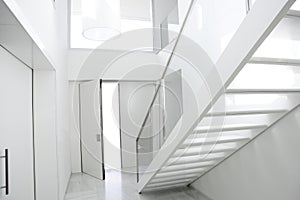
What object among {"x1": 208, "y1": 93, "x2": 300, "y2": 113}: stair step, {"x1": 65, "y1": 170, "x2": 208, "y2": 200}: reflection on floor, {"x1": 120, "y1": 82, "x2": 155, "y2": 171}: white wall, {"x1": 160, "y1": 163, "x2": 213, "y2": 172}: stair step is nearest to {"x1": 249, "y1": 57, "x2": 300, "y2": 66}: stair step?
{"x1": 208, "y1": 93, "x2": 300, "y2": 113}: stair step

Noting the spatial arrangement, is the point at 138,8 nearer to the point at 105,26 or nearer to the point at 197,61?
the point at 105,26

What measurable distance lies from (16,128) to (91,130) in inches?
122

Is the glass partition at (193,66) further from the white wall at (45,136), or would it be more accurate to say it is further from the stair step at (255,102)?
the white wall at (45,136)

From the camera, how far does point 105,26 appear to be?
2883mm

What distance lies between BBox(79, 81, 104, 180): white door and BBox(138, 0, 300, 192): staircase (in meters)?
2.04

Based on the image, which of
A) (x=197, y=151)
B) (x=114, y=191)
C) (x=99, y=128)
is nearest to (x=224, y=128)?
(x=197, y=151)

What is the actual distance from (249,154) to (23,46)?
2.75 m

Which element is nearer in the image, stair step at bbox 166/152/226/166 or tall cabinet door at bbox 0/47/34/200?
tall cabinet door at bbox 0/47/34/200

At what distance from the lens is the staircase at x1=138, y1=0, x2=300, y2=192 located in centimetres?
152

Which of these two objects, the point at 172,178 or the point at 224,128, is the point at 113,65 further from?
the point at 224,128

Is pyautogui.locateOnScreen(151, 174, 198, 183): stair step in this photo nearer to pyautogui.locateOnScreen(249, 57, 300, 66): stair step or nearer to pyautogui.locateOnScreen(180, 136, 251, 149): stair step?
pyautogui.locateOnScreen(180, 136, 251, 149): stair step

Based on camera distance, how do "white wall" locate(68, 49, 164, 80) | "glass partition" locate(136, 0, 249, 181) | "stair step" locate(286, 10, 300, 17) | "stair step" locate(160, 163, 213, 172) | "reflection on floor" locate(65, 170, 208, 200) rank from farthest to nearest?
"white wall" locate(68, 49, 164, 80) < "reflection on floor" locate(65, 170, 208, 200) < "stair step" locate(160, 163, 213, 172) < "glass partition" locate(136, 0, 249, 181) < "stair step" locate(286, 10, 300, 17)

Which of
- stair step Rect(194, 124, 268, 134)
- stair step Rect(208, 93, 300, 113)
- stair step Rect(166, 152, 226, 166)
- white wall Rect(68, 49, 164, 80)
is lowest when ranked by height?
stair step Rect(166, 152, 226, 166)

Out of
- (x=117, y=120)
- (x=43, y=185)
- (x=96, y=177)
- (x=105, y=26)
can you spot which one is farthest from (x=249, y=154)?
(x=117, y=120)
